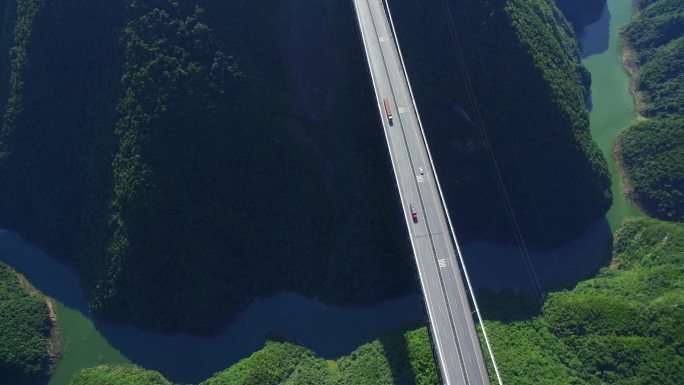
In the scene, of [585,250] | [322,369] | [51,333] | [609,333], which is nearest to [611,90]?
[585,250]

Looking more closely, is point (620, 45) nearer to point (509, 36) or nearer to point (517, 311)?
point (509, 36)

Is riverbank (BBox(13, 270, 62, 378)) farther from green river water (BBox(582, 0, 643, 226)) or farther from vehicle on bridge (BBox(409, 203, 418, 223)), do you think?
green river water (BBox(582, 0, 643, 226))

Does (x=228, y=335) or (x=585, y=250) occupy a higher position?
(x=585, y=250)

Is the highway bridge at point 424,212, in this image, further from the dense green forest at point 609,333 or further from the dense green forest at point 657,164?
the dense green forest at point 657,164

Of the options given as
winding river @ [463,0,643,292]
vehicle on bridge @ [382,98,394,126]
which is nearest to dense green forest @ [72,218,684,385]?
winding river @ [463,0,643,292]

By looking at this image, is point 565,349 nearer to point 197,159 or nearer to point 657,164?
point 657,164

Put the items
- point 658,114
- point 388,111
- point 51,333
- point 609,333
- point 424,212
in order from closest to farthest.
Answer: point 424,212 < point 609,333 < point 388,111 < point 51,333 < point 658,114

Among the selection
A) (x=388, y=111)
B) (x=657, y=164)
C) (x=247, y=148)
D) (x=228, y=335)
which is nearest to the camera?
(x=388, y=111)
